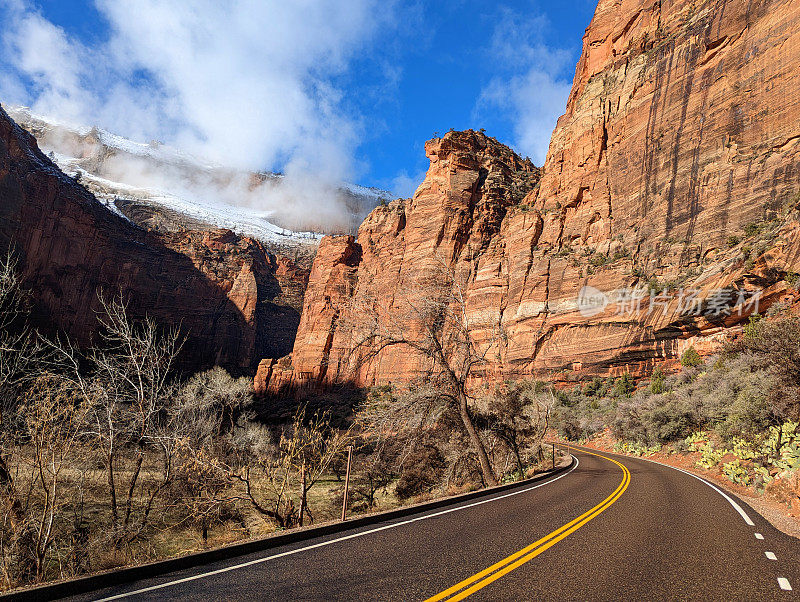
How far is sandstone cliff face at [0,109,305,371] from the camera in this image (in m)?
74.6

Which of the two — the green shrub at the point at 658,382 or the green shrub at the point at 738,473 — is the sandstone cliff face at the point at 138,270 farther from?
the green shrub at the point at 738,473

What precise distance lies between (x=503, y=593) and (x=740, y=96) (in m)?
51.6

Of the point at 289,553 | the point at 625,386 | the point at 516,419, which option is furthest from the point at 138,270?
the point at 289,553

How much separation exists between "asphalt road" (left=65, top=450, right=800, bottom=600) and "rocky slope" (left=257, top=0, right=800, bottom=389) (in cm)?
826

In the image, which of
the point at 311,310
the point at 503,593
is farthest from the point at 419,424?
the point at 311,310

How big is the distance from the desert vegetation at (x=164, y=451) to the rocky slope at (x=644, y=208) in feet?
17.2

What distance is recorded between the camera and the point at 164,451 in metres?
10.7

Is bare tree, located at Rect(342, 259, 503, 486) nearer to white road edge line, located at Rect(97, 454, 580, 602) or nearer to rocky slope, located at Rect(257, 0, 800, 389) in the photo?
rocky slope, located at Rect(257, 0, 800, 389)

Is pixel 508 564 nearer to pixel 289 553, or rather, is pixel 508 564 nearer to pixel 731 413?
pixel 289 553

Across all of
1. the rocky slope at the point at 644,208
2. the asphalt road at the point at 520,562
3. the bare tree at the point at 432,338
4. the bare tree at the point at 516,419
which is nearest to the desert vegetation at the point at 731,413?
the asphalt road at the point at 520,562

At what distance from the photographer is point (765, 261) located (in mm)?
30953

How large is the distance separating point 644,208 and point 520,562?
5041 cm

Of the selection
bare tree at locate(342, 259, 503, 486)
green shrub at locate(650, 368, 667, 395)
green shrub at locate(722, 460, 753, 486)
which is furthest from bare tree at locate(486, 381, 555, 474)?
green shrub at locate(650, 368, 667, 395)

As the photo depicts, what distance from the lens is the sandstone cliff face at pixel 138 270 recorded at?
74.6 m
